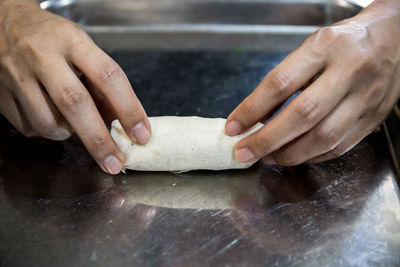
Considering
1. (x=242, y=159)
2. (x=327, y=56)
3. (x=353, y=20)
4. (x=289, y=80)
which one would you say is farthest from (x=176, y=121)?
(x=353, y=20)

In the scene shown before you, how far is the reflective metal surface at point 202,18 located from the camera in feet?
8.13

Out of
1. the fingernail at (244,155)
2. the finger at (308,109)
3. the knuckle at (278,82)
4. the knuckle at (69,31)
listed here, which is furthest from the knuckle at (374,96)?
the knuckle at (69,31)

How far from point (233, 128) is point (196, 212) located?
33 centimetres

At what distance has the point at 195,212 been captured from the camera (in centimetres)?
148

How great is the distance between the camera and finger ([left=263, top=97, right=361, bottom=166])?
1.39m

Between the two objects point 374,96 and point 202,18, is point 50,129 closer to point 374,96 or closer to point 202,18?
point 374,96

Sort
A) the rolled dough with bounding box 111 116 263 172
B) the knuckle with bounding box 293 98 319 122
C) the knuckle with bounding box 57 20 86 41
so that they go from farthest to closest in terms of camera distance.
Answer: the rolled dough with bounding box 111 116 263 172
the knuckle with bounding box 57 20 86 41
the knuckle with bounding box 293 98 319 122

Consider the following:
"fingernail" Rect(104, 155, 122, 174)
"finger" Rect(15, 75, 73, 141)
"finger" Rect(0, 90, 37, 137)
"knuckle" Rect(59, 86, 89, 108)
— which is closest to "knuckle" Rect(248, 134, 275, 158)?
"fingernail" Rect(104, 155, 122, 174)

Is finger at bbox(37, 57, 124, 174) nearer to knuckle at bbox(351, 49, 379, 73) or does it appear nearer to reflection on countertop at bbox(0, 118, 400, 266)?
reflection on countertop at bbox(0, 118, 400, 266)

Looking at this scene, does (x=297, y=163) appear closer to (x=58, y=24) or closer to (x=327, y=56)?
(x=327, y=56)

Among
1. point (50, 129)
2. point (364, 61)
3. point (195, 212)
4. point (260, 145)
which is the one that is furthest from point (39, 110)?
point (364, 61)

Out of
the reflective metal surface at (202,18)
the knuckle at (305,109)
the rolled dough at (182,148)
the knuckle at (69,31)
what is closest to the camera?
the knuckle at (305,109)

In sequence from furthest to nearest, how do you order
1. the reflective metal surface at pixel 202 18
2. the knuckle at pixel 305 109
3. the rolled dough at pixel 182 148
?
1. the reflective metal surface at pixel 202 18
2. the rolled dough at pixel 182 148
3. the knuckle at pixel 305 109

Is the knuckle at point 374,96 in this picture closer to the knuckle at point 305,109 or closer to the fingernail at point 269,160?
the knuckle at point 305,109
